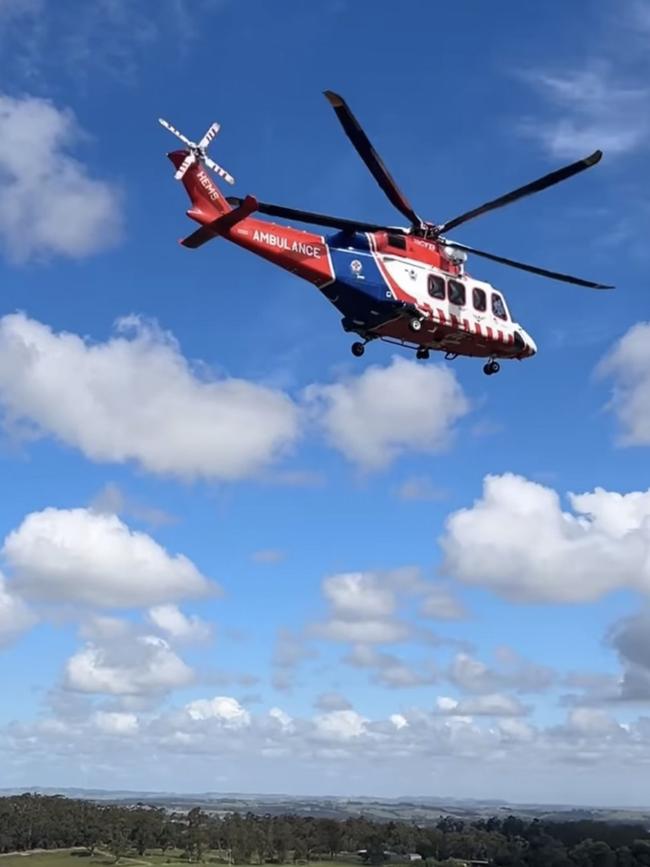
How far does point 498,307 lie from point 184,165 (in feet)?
61.7

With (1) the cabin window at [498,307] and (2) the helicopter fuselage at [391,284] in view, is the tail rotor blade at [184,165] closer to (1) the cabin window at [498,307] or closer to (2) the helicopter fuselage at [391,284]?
(2) the helicopter fuselage at [391,284]

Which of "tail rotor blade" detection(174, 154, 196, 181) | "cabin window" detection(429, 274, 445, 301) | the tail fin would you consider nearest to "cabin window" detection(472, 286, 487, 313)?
"cabin window" detection(429, 274, 445, 301)

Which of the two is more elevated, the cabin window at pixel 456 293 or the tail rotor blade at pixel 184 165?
the tail rotor blade at pixel 184 165

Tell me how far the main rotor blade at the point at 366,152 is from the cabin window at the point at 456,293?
4.49 metres

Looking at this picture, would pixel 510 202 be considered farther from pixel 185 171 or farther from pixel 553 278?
pixel 185 171

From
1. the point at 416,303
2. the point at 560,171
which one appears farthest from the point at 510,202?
the point at 416,303

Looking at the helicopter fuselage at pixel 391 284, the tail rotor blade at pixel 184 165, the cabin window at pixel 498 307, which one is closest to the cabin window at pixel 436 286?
the helicopter fuselage at pixel 391 284

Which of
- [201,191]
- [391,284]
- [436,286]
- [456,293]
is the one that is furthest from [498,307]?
[201,191]

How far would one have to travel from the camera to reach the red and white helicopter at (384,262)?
45344 millimetres

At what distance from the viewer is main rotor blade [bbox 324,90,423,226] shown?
4294 centimetres

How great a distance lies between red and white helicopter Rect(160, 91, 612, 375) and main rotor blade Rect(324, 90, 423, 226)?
47 millimetres

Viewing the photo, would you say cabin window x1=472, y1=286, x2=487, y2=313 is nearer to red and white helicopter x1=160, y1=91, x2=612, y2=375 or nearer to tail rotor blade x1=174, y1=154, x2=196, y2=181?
red and white helicopter x1=160, y1=91, x2=612, y2=375

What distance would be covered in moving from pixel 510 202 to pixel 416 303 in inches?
259

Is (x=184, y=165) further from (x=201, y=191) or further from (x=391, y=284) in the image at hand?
(x=391, y=284)
